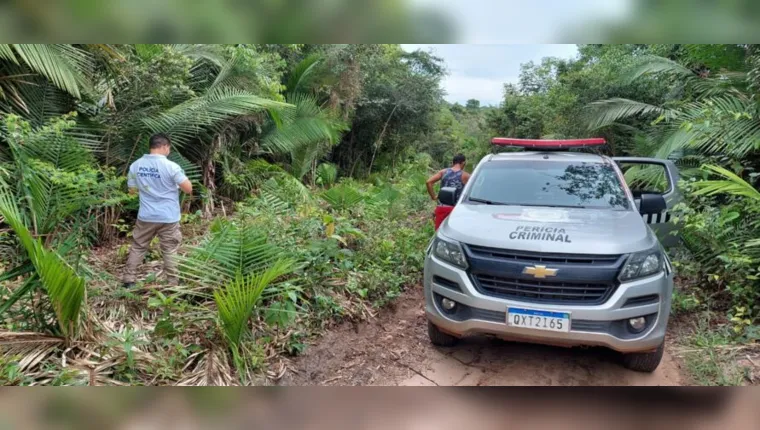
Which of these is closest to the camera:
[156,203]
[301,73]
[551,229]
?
[551,229]

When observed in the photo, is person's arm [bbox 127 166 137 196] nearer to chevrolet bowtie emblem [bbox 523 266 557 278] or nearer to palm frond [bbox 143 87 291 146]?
palm frond [bbox 143 87 291 146]

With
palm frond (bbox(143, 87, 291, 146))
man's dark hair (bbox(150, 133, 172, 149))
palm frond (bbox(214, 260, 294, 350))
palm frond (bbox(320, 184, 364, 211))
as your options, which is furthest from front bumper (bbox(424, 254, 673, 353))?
palm frond (bbox(143, 87, 291, 146))

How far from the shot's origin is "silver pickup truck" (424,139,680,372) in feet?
8.37

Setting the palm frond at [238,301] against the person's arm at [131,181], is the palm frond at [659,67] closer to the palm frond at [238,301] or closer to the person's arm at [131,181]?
the palm frond at [238,301]

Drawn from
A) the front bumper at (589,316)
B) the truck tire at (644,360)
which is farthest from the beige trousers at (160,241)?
the truck tire at (644,360)

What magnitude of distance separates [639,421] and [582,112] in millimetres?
8998

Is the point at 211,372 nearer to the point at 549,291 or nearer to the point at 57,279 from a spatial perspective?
the point at 57,279

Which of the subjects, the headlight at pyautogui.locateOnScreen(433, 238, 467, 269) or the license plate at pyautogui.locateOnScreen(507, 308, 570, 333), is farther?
the headlight at pyautogui.locateOnScreen(433, 238, 467, 269)

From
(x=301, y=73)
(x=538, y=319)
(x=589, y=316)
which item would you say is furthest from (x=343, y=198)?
(x=301, y=73)

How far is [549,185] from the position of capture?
3.61 meters

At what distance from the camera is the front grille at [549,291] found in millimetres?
2594

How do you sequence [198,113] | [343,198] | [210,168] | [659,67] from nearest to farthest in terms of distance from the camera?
[198,113] < [343,198] < [210,168] < [659,67]

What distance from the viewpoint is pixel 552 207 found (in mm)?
3346

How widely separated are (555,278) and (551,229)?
39 centimetres
